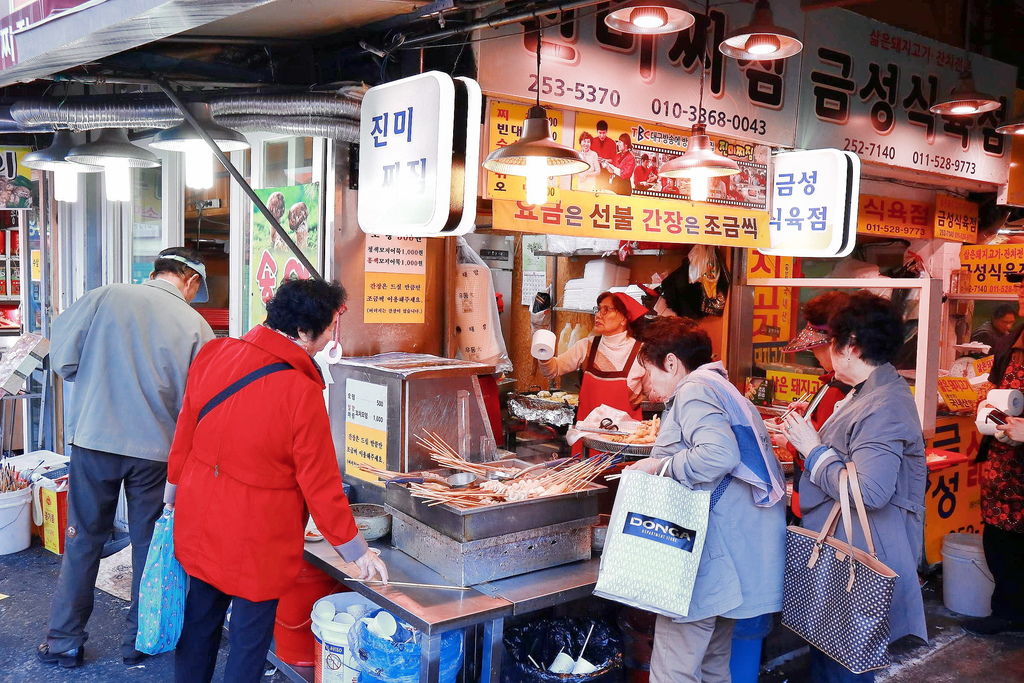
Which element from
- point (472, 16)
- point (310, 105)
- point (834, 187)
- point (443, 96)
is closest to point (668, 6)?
point (472, 16)

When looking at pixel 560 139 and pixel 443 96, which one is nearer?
pixel 443 96

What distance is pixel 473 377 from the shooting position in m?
4.65

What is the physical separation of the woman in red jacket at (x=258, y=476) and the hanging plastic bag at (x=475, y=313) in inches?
73.0

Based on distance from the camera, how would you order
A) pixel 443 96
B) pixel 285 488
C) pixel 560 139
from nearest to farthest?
pixel 285 488 < pixel 443 96 < pixel 560 139

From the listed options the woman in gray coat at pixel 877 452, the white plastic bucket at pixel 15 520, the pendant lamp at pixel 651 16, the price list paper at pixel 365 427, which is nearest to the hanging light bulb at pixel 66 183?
the white plastic bucket at pixel 15 520

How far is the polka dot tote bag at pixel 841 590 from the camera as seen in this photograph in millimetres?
Result: 3305

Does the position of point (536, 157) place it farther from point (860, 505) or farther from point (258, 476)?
point (860, 505)

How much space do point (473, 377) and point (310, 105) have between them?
1.78 metres

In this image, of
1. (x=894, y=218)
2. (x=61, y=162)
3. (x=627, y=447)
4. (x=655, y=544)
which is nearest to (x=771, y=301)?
(x=894, y=218)

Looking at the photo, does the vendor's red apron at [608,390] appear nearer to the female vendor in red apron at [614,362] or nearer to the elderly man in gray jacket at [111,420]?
the female vendor in red apron at [614,362]

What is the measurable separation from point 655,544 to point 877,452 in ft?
3.52

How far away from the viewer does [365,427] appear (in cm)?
461

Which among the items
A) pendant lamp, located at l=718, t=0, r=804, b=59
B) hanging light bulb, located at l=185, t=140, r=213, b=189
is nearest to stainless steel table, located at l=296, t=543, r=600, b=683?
hanging light bulb, located at l=185, t=140, r=213, b=189

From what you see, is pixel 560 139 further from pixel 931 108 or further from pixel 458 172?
pixel 931 108
